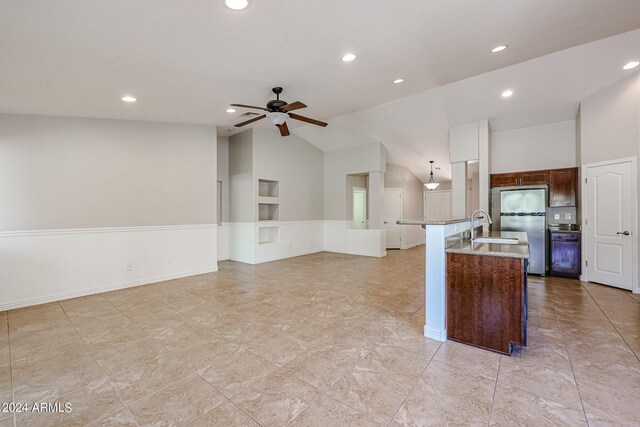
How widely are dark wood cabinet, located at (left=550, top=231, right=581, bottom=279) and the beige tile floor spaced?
37.3 inches

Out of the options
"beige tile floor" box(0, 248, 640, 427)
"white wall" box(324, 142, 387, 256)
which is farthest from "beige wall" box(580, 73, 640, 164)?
"white wall" box(324, 142, 387, 256)

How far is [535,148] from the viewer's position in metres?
5.76

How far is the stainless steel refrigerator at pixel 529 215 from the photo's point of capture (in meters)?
5.18

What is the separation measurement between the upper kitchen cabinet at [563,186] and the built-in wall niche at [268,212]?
5841mm

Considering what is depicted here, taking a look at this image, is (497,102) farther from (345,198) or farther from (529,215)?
(345,198)

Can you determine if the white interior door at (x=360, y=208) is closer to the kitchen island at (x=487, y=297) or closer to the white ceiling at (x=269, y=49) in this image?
the white ceiling at (x=269, y=49)

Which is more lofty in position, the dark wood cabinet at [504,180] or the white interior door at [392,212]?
the dark wood cabinet at [504,180]

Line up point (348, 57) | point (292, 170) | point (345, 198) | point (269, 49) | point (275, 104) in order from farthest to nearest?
point (345, 198), point (292, 170), point (275, 104), point (348, 57), point (269, 49)

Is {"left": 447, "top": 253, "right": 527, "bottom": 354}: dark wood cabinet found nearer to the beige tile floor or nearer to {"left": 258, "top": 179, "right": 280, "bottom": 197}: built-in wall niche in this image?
the beige tile floor

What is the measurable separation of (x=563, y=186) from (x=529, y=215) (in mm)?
775

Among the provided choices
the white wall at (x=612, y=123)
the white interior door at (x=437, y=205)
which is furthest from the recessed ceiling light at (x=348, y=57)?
the white interior door at (x=437, y=205)

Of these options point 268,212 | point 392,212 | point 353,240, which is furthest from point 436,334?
point 392,212

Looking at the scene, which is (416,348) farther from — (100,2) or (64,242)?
(64,242)

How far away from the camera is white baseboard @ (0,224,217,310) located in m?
3.72
